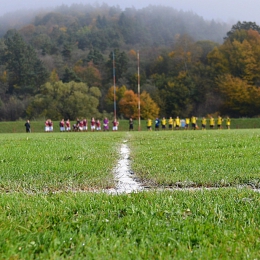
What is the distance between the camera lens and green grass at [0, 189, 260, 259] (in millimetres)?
2381

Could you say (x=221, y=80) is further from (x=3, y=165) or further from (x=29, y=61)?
(x=3, y=165)

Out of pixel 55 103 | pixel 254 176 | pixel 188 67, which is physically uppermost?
pixel 188 67

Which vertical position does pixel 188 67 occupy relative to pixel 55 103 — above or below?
above

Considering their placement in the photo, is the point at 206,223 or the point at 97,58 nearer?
the point at 206,223

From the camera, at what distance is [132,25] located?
115m

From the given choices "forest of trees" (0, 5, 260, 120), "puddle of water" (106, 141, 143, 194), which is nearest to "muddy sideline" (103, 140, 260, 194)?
"puddle of water" (106, 141, 143, 194)

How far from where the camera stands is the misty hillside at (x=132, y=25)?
10494 centimetres

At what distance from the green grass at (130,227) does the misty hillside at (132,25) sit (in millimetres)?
97029

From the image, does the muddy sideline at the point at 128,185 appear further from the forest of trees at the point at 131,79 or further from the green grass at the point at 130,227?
the forest of trees at the point at 131,79

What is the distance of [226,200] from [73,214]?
1670mm

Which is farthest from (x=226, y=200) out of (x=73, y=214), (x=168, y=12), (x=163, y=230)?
(x=168, y=12)

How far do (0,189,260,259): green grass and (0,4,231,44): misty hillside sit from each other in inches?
3820

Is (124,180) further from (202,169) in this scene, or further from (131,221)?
(131,221)

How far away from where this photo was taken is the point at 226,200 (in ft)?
12.1
